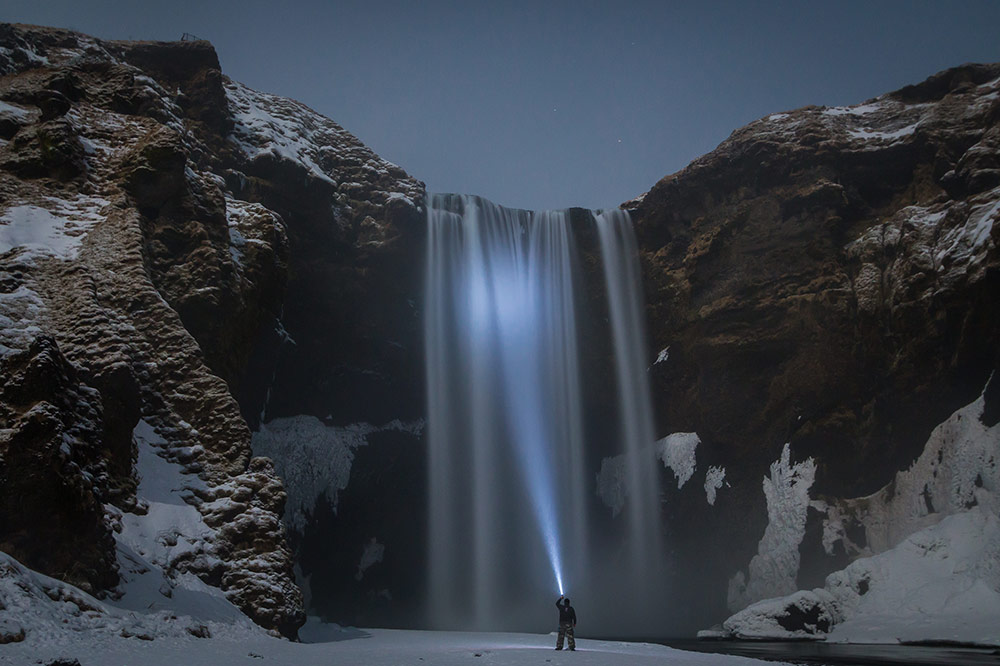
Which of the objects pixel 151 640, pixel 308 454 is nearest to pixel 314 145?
pixel 308 454

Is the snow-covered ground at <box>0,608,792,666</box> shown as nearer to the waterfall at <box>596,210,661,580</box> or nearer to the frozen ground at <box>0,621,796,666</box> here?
the frozen ground at <box>0,621,796,666</box>

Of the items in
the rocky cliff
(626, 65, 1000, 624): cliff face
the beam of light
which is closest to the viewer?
the rocky cliff

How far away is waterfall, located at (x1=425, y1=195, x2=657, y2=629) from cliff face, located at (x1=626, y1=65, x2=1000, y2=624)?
2.12 meters

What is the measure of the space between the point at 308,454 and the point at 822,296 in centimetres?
2749

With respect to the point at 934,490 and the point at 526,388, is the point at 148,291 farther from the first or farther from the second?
the point at 934,490

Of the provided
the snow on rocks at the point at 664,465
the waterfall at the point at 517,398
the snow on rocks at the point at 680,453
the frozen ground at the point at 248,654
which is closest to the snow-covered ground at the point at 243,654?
the frozen ground at the point at 248,654

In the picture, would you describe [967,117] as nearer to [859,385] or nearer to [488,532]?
[859,385]

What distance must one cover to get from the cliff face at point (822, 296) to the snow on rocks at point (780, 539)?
168 millimetres

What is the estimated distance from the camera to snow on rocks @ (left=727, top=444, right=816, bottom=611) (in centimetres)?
3356

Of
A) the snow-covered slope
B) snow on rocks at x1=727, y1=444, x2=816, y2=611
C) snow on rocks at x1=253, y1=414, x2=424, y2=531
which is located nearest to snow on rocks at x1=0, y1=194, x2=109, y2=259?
the snow-covered slope

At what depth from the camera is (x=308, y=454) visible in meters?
39.5

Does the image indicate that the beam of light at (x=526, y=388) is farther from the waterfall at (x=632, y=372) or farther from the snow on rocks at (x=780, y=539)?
the snow on rocks at (x=780, y=539)

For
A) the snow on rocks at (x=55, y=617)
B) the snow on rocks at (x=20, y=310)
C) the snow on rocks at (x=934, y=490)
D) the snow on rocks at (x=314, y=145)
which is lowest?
the snow on rocks at (x=55, y=617)

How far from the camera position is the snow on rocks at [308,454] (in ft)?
125
